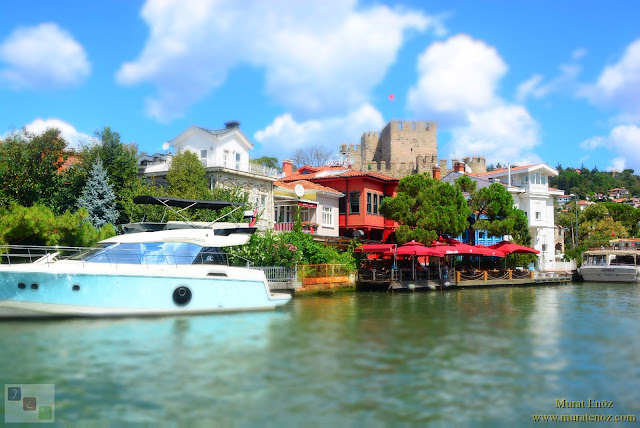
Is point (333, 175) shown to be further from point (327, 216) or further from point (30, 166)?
point (30, 166)

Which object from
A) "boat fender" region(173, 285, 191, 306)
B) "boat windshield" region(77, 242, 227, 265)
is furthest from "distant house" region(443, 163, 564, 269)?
"boat fender" region(173, 285, 191, 306)

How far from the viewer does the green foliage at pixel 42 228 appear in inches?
775

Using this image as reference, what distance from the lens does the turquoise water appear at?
26.6ft

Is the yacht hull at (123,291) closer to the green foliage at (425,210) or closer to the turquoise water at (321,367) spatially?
the turquoise water at (321,367)

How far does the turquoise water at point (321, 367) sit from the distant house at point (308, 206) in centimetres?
1963

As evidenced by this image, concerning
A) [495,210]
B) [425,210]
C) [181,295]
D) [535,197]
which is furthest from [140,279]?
[535,197]

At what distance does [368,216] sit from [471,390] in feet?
107

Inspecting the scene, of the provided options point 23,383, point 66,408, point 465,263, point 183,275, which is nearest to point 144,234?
point 183,275

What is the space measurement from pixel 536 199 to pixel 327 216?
24.8 m

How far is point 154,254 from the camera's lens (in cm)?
1697

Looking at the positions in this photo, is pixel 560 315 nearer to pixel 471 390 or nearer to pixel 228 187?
pixel 471 390

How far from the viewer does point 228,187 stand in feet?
109

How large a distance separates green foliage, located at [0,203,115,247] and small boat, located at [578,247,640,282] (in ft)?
128

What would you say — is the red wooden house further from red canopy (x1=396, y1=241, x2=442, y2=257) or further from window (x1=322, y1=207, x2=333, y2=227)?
red canopy (x1=396, y1=241, x2=442, y2=257)
